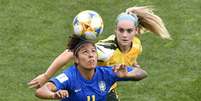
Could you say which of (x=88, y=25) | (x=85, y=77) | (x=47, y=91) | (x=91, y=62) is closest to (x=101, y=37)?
(x=88, y=25)

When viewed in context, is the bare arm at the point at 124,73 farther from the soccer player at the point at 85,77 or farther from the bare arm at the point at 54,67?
the bare arm at the point at 54,67

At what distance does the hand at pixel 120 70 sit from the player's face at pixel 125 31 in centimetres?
109

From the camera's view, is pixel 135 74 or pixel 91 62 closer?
pixel 91 62

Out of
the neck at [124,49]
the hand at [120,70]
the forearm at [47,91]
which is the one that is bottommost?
the neck at [124,49]

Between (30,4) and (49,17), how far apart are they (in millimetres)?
924

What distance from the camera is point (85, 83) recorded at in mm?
7754

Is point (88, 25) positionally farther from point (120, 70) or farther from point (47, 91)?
point (47, 91)

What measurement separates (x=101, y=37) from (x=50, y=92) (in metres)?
7.50

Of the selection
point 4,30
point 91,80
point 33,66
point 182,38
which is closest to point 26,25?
point 4,30

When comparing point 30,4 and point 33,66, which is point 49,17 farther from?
point 33,66

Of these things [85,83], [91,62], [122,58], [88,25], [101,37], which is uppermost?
[88,25]

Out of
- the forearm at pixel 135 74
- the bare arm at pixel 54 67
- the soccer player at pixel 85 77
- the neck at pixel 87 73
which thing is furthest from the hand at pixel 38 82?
the forearm at pixel 135 74

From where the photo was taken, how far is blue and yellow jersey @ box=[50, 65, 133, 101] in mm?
7625

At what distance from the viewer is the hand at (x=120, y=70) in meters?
7.91
